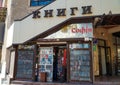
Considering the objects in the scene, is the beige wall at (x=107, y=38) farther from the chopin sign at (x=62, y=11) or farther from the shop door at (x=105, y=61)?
the chopin sign at (x=62, y=11)

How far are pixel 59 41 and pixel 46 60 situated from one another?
1388 mm

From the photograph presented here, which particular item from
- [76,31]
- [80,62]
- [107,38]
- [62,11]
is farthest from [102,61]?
Answer: [62,11]

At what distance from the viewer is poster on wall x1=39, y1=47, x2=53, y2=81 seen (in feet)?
37.4

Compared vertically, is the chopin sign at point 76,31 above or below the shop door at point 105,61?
above

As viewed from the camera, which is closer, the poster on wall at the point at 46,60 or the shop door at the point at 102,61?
the poster on wall at the point at 46,60

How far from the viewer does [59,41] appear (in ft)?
36.6

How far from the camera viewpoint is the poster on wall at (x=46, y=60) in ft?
37.4

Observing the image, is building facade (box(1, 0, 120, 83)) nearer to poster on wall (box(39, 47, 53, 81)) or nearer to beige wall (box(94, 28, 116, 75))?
poster on wall (box(39, 47, 53, 81))

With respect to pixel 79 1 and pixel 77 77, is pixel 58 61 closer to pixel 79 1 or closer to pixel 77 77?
pixel 77 77

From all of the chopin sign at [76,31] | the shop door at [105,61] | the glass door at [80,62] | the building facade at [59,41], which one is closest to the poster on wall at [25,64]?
the building facade at [59,41]

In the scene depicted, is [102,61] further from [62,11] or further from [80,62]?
[62,11]

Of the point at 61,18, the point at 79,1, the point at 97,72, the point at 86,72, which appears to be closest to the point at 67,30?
the point at 61,18

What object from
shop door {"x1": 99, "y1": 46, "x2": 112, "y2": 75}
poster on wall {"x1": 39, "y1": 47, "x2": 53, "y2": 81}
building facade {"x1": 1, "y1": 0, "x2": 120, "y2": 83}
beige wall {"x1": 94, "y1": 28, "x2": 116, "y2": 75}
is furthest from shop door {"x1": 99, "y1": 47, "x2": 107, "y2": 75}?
poster on wall {"x1": 39, "y1": 47, "x2": 53, "y2": 81}

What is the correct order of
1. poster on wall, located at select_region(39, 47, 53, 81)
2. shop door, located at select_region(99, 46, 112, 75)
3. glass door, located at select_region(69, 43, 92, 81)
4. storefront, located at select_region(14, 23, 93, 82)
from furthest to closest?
shop door, located at select_region(99, 46, 112, 75) → poster on wall, located at select_region(39, 47, 53, 81) → storefront, located at select_region(14, 23, 93, 82) → glass door, located at select_region(69, 43, 92, 81)
